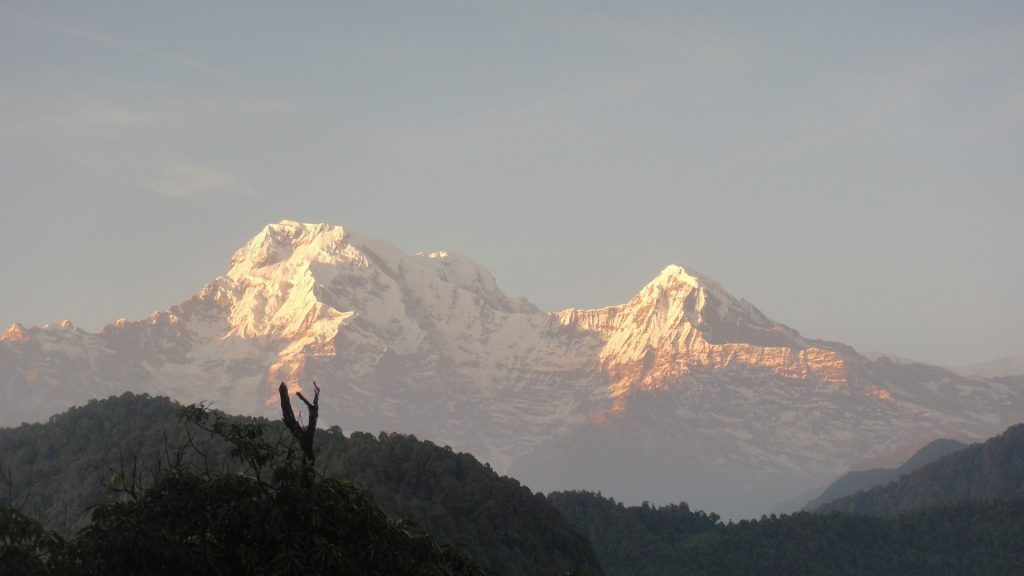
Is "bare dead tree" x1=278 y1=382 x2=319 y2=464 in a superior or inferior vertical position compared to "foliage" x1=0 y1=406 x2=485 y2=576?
superior

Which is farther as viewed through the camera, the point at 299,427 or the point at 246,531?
the point at 299,427

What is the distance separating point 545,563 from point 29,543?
491 ft

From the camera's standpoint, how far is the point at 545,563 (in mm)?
195500

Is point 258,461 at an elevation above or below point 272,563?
above

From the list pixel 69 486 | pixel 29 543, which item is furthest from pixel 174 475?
pixel 69 486

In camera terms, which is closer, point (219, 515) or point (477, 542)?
point (219, 515)

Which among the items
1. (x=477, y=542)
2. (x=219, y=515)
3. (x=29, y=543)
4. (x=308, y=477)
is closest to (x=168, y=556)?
(x=219, y=515)

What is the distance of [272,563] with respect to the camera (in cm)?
4112

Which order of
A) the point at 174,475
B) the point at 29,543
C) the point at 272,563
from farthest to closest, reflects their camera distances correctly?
the point at 29,543 < the point at 174,475 < the point at 272,563

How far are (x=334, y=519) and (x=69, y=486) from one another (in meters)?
166

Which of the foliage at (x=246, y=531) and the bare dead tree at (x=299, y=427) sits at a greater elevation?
the bare dead tree at (x=299, y=427)

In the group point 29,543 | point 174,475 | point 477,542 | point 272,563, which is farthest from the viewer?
point 477,542

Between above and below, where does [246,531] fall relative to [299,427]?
below

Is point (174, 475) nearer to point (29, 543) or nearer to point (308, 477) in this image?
point (308, 477)
